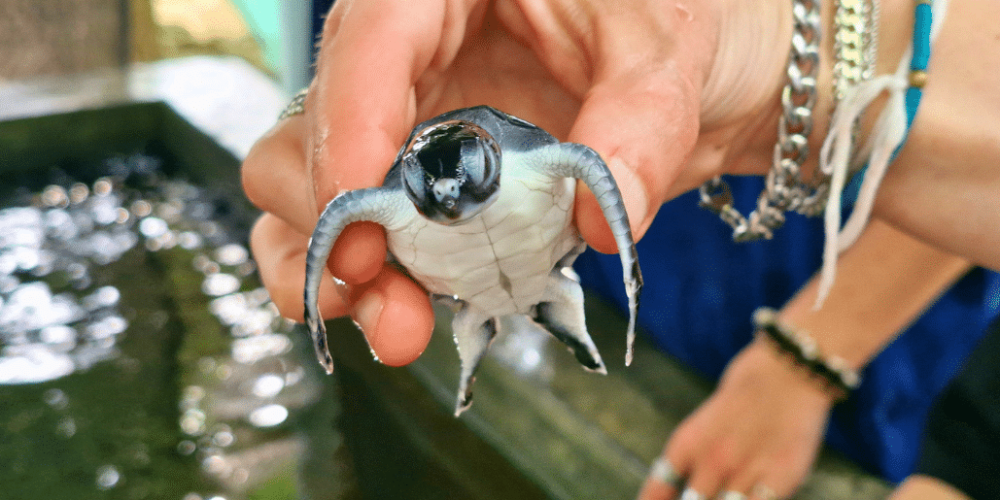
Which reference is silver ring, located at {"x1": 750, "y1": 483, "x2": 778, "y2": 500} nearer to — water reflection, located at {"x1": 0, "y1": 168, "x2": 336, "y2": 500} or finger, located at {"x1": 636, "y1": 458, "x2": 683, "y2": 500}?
finger, located at {"x1": 636, "y1": 458, "x2": 683, "y2": 500}

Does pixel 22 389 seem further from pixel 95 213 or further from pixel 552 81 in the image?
pixel 552 81

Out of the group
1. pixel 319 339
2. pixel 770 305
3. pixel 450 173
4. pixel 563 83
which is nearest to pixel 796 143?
pixel 563 83

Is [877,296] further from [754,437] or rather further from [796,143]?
[796,143]

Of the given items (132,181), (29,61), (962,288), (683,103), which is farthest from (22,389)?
(29,61)

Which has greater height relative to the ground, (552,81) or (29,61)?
(552,81)

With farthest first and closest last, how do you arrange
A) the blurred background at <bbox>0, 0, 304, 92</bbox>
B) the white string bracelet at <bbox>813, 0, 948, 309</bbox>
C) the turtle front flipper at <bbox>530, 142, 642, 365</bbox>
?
the blurred background at <bbox>0, 0, 304, 92</bbox> < the white string bracelet at <bbox>813, 0, 948, 309</bbox> < the turtle front flipper at <bbox>530, 142, 642, 365</bbox>

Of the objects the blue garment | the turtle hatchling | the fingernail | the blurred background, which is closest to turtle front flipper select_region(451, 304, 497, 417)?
the turtle hatchling
